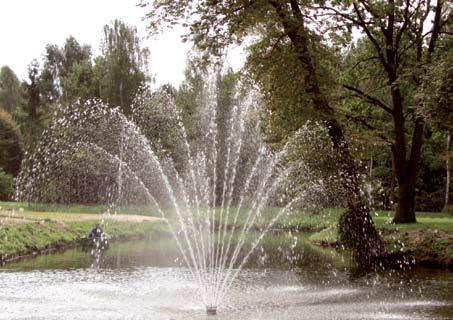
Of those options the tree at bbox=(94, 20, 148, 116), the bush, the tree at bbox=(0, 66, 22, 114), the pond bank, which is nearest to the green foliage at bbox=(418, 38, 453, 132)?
the pond bank

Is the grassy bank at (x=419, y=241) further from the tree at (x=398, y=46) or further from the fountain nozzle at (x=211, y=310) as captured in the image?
the fountain nozzle at (x=211, y=310)

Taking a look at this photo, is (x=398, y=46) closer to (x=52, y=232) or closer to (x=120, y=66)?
(x=52, y=232)

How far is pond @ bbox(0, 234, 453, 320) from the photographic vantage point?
43.6 ft

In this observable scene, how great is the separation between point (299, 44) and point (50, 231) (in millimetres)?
15285

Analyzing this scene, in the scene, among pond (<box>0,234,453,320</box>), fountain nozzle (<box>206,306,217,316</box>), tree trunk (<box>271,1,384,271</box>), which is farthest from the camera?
tree trunk (<box>271,1,384,271</box>)

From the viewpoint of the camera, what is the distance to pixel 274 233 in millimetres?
39562

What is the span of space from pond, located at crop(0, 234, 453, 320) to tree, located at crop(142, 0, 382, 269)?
1731 mm

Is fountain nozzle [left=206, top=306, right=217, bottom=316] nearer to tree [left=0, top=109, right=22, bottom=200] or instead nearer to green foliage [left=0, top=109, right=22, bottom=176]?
tree [left=0, top=109, right=22, bottom=200]

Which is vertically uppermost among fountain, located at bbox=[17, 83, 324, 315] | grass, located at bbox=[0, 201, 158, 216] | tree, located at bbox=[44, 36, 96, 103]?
tree, located at bbox=[44, 36, 96, 103]

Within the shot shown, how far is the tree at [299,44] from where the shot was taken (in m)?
22.6

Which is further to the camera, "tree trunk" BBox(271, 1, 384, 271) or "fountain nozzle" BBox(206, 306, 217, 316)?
"tree trunk" BBox(271, 1, 384, 271)

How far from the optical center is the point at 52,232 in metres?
29.8

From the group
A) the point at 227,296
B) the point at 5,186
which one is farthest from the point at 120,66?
the point at 227,296

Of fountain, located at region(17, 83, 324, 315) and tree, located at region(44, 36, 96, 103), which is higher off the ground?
tree, located at region(44, 36, 96, 103)
